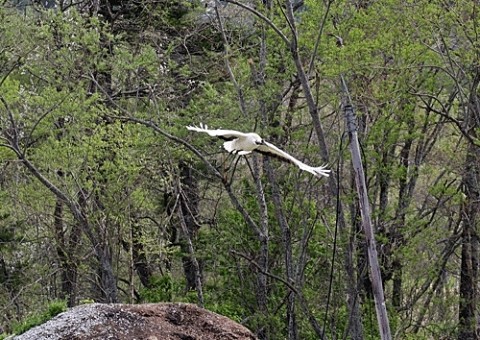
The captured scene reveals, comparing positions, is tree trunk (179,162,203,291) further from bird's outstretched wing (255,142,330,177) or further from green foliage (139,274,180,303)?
bird's outstretched wing (255,142,330,177)

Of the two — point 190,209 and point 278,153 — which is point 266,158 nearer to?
point 190,209

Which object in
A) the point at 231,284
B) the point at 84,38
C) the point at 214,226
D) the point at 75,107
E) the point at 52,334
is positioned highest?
the point at 84,38

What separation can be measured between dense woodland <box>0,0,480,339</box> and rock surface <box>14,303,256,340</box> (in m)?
4.60

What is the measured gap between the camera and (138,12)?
16578 millimetres

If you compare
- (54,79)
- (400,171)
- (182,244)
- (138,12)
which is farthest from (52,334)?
(138,12)

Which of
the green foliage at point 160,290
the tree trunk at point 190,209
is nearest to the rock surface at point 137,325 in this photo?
the green foliage at point 160,290

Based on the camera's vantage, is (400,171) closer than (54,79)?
Yes

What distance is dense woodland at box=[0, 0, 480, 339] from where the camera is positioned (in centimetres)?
1151

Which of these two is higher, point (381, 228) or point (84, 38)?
point (84, 38)

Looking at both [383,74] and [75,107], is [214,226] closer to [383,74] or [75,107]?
[75,107]

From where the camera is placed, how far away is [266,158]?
1309cm

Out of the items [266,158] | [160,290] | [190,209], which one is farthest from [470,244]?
[160,290]

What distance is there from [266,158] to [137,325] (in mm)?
7224

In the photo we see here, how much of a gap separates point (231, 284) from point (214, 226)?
3.38 ft
